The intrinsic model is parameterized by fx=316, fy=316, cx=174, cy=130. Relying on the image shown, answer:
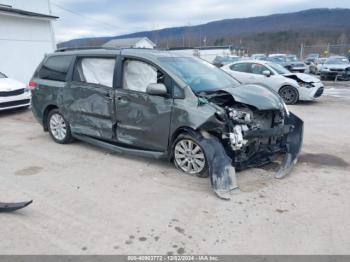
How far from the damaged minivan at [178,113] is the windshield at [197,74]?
0.02m

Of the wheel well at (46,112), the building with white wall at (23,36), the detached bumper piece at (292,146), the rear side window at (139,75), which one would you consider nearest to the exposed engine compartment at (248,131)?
the detached bumper piece at (292,146)

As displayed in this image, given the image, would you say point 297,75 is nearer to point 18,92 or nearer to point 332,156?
point 332,156

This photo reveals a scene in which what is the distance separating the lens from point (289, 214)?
346 centimetres

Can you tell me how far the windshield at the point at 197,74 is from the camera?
467cm

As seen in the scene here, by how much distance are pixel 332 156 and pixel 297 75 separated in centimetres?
640

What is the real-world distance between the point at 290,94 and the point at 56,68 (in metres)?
7.94

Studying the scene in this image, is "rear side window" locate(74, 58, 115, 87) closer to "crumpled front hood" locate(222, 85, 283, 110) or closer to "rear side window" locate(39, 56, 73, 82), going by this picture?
"rear side window" locate(39, 56, 73, 82)

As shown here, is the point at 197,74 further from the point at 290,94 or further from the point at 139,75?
the point at 290,94

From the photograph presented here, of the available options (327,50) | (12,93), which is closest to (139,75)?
(12,93)

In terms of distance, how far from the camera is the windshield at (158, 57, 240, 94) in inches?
184

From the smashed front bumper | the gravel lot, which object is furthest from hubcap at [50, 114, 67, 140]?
the smashed front bumper

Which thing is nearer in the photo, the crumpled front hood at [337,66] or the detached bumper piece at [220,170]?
the detached bumper piece at [220,170]

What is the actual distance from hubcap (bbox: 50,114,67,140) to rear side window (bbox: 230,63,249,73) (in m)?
7.72

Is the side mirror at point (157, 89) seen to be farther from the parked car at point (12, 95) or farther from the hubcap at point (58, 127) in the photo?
the parked car at point (12, 95)
